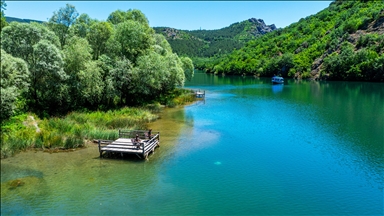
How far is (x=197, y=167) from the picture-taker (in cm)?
2505

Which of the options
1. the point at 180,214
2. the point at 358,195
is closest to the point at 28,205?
the point at 180,214

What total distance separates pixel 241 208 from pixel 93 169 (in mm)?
12495

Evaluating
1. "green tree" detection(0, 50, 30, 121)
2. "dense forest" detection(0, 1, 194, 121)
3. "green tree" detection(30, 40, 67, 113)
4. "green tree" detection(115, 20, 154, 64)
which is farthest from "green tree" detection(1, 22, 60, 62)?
"green tree" detection(115, 20, 154, 64)

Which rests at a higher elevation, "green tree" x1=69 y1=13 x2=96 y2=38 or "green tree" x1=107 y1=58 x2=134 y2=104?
"green tree" x1=69 y1=13 x2=96 y2=38

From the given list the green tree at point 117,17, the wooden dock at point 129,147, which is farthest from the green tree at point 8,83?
the green tree at point 117,17

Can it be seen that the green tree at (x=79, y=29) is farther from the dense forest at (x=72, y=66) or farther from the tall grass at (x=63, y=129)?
the tall grass at (x=63, y=129)

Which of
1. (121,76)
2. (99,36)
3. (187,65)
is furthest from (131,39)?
(187,65)

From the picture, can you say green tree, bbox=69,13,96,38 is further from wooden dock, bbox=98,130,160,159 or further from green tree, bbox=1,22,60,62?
wooden dock, bbox=98,130,160,159

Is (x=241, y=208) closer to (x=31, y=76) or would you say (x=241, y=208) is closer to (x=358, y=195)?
(x=358, y=195)

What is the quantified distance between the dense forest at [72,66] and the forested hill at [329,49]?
9205cm

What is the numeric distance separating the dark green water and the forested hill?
83.8 m

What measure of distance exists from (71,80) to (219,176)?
2493cm

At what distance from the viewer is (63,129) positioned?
3125cm

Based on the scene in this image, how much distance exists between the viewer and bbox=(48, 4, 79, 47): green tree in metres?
45.1
